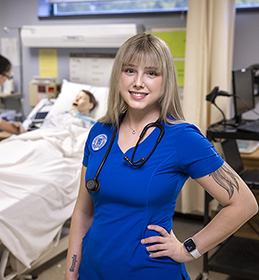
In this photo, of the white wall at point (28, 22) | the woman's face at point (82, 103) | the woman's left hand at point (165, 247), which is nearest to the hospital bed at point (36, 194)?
the woman's face at point (82, 103)

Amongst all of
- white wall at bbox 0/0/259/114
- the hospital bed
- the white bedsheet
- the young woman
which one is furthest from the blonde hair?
white wall at bbox 0/0/259/114

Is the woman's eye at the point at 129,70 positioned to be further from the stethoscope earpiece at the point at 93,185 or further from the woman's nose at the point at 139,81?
the stethoscope earpiece at the point at 93,185

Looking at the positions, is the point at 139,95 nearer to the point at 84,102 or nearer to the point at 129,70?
the point at 129,70

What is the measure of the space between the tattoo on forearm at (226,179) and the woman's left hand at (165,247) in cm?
22

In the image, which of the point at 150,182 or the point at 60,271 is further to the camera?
the point at 60,271

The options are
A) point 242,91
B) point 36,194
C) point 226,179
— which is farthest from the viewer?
point 242,91

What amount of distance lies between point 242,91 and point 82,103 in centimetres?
160

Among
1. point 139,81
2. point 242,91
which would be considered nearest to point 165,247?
point 139,81

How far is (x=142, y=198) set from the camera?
100cm

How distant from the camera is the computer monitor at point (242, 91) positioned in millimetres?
2402

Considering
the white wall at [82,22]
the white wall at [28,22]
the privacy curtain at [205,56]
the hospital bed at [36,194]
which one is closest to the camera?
the hospital bed at [36,194]

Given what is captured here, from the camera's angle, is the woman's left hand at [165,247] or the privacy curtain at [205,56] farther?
the privacy curtain at [205,56]

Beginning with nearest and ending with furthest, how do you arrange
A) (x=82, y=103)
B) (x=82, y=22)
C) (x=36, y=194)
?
(x=36, y=194), (x=82, y=103), (x=82, y=22)

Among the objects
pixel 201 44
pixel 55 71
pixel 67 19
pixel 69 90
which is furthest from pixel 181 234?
pixel 67 19
